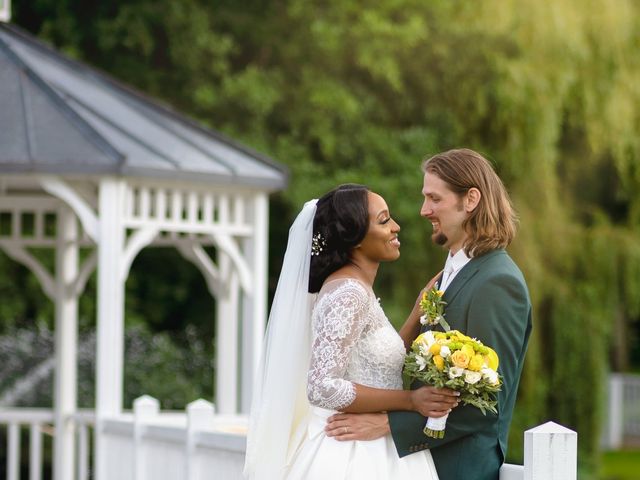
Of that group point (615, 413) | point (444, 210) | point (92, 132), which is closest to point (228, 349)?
point (92, 132)

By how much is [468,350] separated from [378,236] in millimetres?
625

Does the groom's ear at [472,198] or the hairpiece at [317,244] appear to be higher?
the groom's ear at [472,198]

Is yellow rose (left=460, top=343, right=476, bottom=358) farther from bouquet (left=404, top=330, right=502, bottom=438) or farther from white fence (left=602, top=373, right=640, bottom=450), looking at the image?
white fence (left=602, top=373, right=640, bottom=450)

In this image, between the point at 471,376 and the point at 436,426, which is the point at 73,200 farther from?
the point at 471,376

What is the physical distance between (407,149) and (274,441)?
10.9 metres

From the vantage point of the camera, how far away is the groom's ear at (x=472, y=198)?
449 centimetres

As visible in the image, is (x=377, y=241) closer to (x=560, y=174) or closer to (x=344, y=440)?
(x=344, y=440)

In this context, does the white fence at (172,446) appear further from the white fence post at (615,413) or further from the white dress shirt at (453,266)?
the white fence post at (615,413)

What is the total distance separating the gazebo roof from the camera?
28.9ft

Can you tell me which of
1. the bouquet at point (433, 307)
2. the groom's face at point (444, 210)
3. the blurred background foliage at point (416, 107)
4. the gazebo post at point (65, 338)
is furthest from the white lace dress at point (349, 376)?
the blurred background foliage at point (416, 107)

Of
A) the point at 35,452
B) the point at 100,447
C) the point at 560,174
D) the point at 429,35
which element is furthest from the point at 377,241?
the point at 560,174

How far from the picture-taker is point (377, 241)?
467cm

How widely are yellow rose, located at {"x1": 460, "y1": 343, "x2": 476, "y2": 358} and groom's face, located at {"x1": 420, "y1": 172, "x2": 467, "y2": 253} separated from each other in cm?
48

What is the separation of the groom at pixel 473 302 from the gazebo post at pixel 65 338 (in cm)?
606
